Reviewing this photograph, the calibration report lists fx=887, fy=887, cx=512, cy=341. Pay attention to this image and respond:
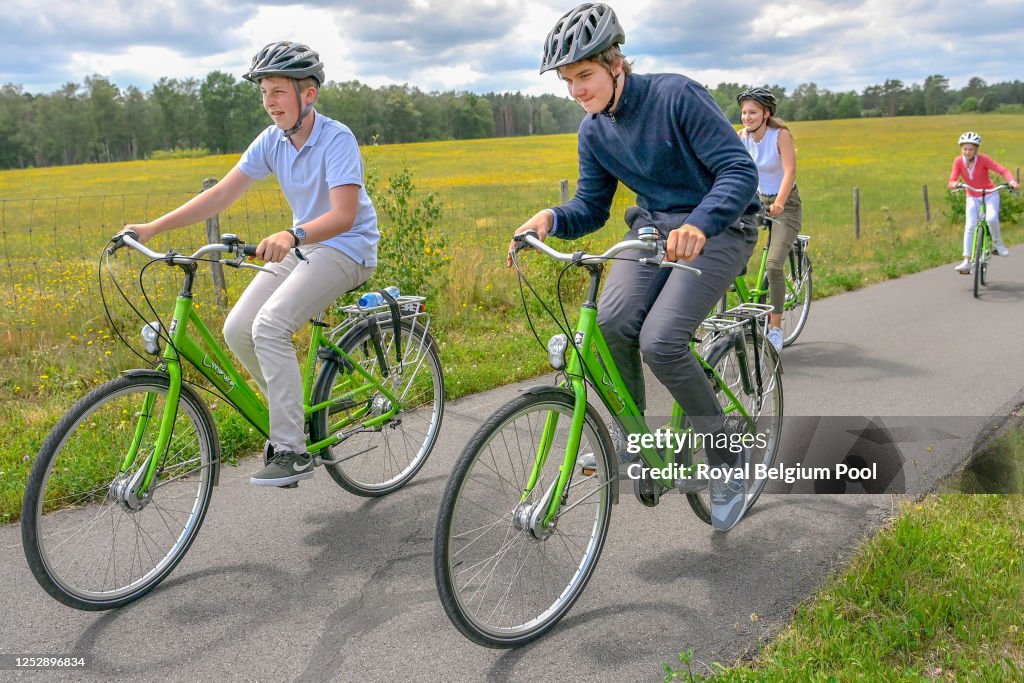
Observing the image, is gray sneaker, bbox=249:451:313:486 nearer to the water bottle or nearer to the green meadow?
the water bottle

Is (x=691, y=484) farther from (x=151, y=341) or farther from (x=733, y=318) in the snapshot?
(x=151, y=341)

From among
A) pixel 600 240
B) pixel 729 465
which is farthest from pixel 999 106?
pixel 729 465

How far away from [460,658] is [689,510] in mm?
1726

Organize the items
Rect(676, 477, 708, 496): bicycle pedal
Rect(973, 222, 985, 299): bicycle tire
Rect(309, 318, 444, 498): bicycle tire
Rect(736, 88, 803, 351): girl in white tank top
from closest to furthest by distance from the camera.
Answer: Rect(676, 477, 708, 496): bicycle pedal
Rect(309, 318, 444, 498): bicycle tire
Rect(736, 88, 803, 351): girl in white tank top
Rect(973, 222, 985, 299): bicycle tire

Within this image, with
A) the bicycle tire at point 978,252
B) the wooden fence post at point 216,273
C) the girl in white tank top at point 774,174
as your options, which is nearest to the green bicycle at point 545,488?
the girl in white tank top at point 774,174

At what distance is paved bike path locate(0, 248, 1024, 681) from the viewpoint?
10.1ft

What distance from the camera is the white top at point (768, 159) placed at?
755 cm

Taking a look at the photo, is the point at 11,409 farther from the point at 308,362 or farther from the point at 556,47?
the point at 556,47

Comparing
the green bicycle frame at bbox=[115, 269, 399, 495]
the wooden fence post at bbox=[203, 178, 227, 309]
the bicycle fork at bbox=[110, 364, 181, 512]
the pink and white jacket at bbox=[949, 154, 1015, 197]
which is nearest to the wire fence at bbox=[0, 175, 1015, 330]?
the wooden fence post at bbox=[203, 178, 227, 309]

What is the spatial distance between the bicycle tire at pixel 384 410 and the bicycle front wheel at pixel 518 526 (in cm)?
135

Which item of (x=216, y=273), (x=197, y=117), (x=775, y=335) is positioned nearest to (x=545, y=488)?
(x=775, y=335)

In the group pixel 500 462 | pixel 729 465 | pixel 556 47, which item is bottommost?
pixel 729 465

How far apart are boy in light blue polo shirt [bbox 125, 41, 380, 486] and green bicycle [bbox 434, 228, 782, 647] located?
1.17 m

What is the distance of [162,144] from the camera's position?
319 feet
